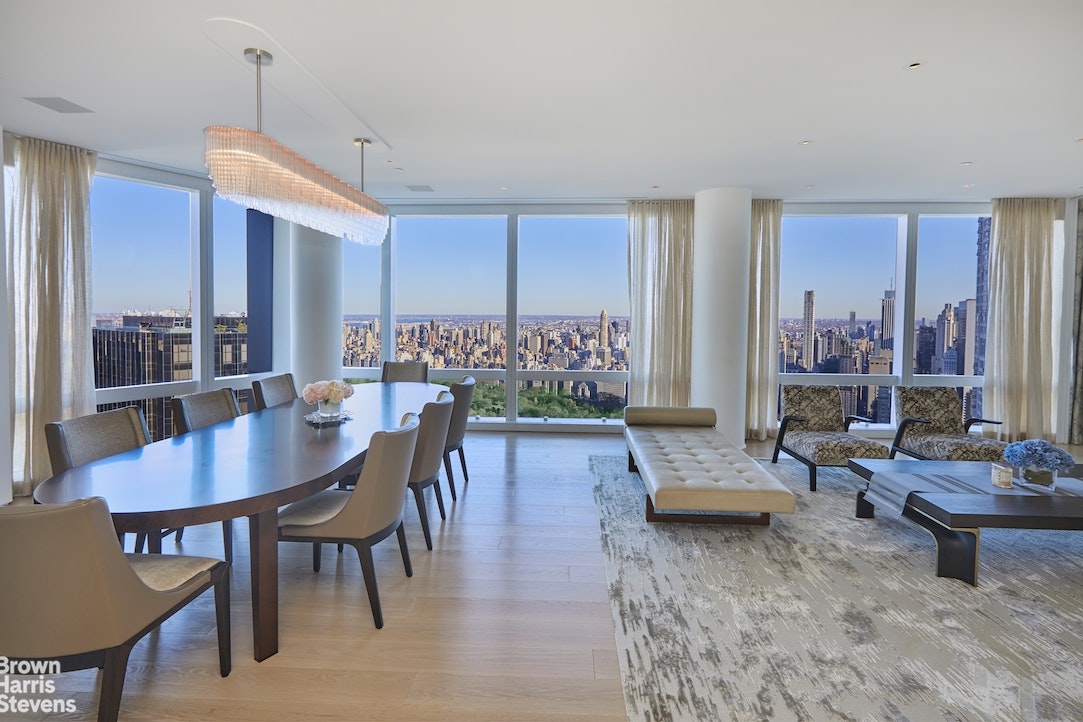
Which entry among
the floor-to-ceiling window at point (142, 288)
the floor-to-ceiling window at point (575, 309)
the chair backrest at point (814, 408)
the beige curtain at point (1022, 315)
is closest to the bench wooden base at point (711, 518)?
the chair backrest at point (814, 408)

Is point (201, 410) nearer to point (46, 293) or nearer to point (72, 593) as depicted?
point (72, 593)

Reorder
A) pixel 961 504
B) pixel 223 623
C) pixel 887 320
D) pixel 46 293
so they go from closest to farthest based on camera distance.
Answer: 1. pixel 223 623
2. pixel 961 504
3. pixel 46 293
4. pixel 887 320

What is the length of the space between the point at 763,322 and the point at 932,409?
1824mm

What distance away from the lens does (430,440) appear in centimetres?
326

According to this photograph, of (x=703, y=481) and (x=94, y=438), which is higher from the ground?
(x=94, y=438)

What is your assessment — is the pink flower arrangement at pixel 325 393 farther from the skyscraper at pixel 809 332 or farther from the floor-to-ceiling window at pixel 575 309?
the skyscraper at pixel 809 332

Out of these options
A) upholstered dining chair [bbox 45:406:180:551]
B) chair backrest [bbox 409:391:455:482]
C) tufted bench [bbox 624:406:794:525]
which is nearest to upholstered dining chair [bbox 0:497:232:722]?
upholstered dining chair [bbox 45:406:180:551]

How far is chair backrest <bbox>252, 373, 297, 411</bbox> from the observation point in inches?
164

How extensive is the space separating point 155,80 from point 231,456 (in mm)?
2310

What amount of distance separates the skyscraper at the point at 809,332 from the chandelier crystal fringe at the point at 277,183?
511cm

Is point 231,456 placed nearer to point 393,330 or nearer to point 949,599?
point 949,599

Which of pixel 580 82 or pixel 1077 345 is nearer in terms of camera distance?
pixel 580 82

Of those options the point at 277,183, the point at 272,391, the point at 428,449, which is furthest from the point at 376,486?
the point at 272,391

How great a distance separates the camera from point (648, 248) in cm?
669
